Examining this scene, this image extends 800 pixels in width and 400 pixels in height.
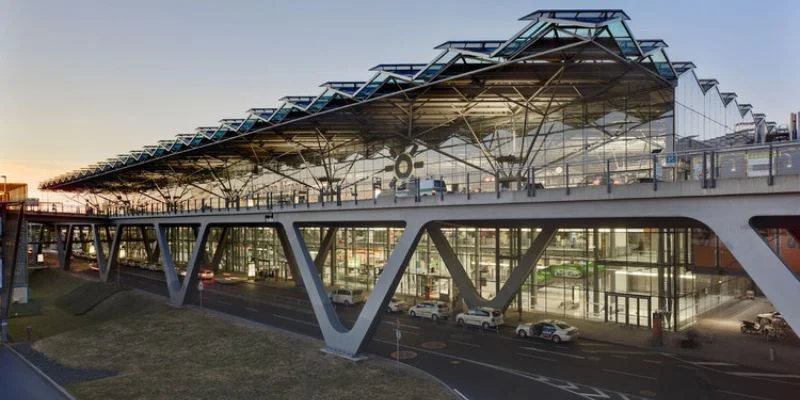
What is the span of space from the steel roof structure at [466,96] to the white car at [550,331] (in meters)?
11.4

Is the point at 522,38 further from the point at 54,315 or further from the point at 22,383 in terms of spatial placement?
the point at 54,315

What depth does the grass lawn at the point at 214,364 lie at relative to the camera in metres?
21.7

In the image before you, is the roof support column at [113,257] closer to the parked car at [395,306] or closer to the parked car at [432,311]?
the parked car at [395,306]

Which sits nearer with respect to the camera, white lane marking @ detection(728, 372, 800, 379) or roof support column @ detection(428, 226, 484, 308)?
white lane marking @ detection(728, 372, 800, 379)

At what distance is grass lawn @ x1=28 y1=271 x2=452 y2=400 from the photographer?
21.7 m

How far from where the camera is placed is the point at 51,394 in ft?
73.4

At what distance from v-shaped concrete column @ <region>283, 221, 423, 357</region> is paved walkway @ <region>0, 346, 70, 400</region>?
1170 cm

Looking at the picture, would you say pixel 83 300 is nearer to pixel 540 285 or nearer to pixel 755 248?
pixel 540 285

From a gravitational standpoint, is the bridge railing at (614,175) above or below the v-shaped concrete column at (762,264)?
above

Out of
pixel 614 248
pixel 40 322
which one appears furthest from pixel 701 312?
pixel 40 322

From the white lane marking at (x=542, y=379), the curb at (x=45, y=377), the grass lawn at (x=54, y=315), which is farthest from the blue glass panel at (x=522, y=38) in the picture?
the grass lawn at (x=54, y=315)

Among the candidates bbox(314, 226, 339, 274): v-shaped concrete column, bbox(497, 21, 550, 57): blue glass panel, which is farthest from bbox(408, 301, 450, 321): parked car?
bbox(497, 21, 550, 57): blue glass panel

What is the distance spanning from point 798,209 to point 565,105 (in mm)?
21959

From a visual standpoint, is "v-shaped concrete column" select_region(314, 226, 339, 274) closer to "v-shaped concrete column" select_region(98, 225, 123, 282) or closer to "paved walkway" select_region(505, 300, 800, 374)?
"paved walkway" select_region(505, 300, 800, 374)
